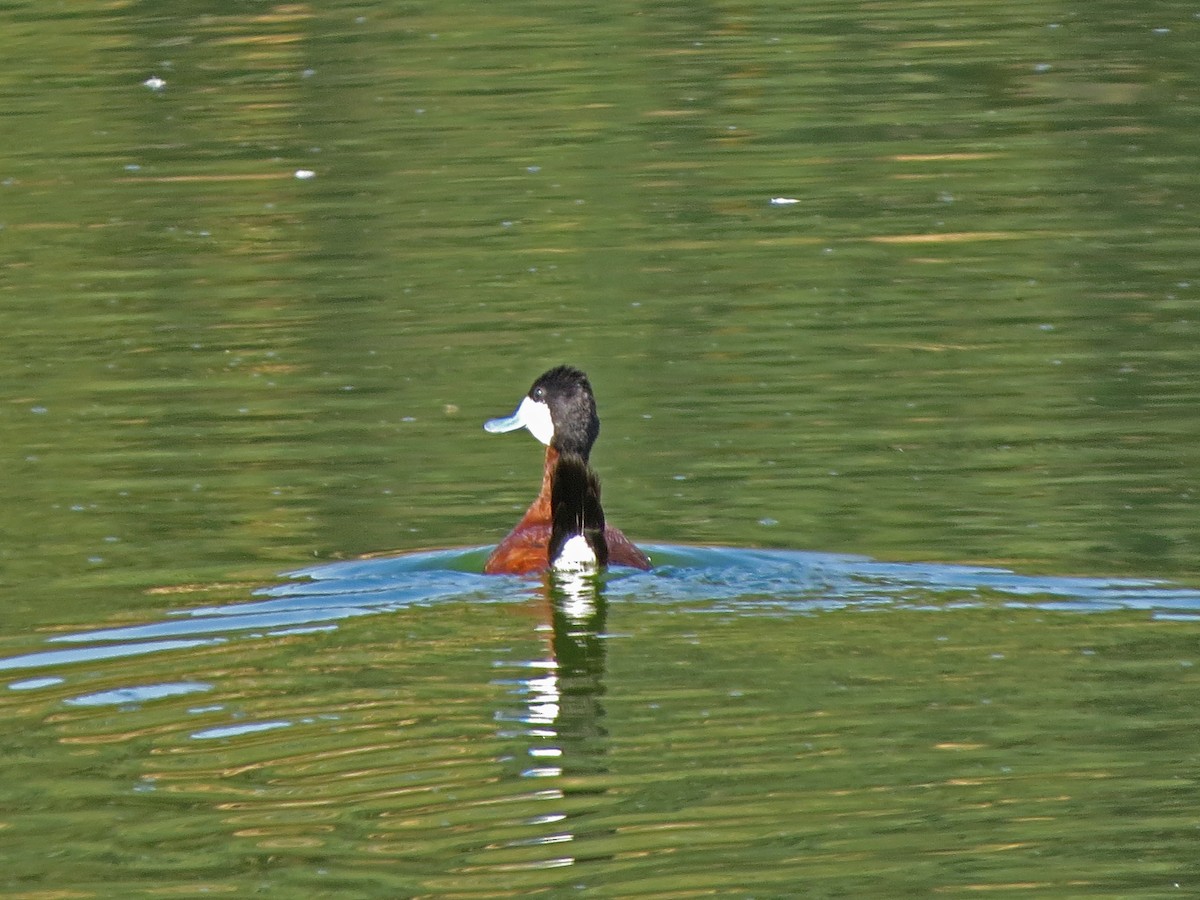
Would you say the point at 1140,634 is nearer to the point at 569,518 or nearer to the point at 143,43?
the point at 569,518

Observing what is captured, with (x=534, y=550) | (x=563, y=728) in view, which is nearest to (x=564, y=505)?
(x=534, y=550)

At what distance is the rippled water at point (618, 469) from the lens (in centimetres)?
674

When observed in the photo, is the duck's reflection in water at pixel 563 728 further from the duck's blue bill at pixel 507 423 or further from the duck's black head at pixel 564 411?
the duck's blue bill at pixel 507 423

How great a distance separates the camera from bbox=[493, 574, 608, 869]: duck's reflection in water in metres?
6.50

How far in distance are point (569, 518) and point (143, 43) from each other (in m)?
17.1

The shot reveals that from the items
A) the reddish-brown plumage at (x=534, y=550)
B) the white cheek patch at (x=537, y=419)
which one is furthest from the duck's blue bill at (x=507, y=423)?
the reddish-brown plumage at (x=534, y=550)

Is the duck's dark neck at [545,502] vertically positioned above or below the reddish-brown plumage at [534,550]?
above

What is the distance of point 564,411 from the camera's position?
9.83 meters

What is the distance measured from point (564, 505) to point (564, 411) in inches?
19.6

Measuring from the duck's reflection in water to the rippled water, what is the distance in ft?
0.08

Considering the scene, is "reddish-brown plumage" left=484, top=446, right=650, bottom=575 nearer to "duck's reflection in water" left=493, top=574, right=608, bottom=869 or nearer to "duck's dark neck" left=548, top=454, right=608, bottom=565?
"duck's dark neck" left=548, top=454, right=608, bottom=565

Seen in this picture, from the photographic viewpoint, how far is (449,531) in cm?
1062

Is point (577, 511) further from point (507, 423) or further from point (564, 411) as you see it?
point (507, 423)

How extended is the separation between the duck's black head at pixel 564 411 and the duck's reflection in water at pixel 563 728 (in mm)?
799
